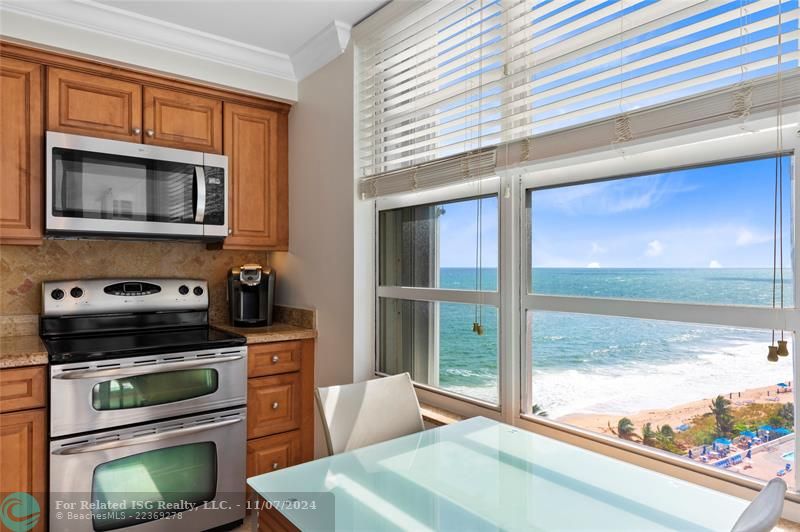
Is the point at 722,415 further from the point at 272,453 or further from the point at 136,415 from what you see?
the point at 136,415

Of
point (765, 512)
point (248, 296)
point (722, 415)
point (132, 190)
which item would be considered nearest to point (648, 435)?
point (722, 415)

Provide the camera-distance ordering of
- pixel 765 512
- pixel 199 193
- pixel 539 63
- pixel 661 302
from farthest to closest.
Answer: pixel 199 193, pixel 539 63, pixel 661 302, pixel 765 512

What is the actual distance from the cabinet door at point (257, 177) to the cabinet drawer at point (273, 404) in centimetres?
76

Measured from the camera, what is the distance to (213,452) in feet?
7.55

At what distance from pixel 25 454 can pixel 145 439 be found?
41 cm

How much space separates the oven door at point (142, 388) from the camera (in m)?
1.95

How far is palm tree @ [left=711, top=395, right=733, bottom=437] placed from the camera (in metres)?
1.32

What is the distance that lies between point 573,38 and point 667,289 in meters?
0.82

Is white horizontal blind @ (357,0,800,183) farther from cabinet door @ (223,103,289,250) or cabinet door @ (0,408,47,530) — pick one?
cabinet door @ (0,408,47,530)

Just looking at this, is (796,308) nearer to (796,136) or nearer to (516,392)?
(796,136)

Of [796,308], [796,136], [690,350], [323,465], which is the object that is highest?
[796,136]

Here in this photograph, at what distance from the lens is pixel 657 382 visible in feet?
4.84

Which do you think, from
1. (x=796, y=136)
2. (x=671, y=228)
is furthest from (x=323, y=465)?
(x=796, y=136)

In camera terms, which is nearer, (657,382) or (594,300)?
(657,382)
